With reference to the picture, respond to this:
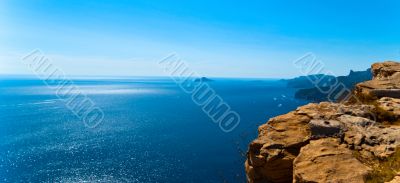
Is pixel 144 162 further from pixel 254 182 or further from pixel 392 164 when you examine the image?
pixel 392 164

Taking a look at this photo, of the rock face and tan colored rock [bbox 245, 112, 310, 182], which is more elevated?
the rock face

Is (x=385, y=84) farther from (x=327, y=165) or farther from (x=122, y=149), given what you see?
(x=122, y=149)

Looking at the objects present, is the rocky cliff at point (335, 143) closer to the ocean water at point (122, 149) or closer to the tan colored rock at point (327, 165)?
the tan colored rock at point (327, 165)

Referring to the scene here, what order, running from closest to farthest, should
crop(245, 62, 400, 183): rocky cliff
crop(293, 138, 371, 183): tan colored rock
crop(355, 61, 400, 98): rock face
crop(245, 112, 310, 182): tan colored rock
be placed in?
crop(293, 138, 371, 183): tan colored rock → crop(245, 62, 400, 183): rocky cliff → crop(245, 112, 310, 182): tan colored rock → crop(355, 61, 400, 98): rock face

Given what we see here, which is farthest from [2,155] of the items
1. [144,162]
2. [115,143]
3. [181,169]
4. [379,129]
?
[379,129]

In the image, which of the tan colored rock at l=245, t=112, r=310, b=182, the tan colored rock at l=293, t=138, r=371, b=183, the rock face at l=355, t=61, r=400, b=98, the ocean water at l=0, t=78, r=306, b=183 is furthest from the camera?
the ocean water at l=0, t=78, r=306, b=183

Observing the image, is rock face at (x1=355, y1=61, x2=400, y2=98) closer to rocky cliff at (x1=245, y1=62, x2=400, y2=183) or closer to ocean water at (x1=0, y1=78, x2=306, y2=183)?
rocky cliff at (x1=245, y1=62, x2=400, y2=183)

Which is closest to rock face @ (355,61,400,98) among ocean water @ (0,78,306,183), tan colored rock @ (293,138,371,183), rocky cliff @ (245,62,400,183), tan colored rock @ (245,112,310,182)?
rocky cliff @ (245,62,400,183)

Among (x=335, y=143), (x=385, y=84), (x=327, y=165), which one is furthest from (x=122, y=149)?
(x=327, y=165)

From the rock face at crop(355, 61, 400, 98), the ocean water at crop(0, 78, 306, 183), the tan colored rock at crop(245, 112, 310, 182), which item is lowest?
the tan colored rock at crop(245, 112, 310, 182)
